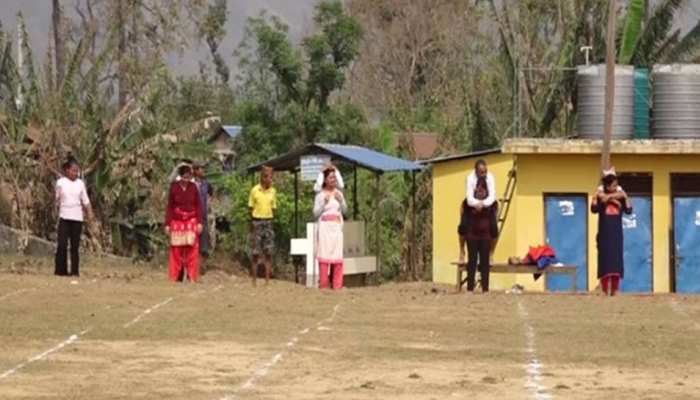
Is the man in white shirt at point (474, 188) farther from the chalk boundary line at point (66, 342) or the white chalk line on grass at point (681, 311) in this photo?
the chalk boundary line at point (66, 342)

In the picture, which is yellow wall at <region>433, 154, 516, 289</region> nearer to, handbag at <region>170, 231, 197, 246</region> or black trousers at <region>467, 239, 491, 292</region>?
handbag at <region>170, 231, 197, 246</region>

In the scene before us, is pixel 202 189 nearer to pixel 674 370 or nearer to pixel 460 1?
pixel 674 370

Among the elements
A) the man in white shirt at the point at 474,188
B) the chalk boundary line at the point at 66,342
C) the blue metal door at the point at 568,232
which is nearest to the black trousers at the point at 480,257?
the man in white shirt at the point at 474,188

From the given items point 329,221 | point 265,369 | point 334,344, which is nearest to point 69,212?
point 329,221

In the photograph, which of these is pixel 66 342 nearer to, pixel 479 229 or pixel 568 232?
pixel 479 229

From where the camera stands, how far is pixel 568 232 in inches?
1288

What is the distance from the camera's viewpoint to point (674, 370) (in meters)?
14.2

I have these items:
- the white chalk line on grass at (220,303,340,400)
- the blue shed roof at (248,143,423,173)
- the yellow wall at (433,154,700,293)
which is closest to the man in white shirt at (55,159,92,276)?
the blue shed roof at (248,143,423,173)

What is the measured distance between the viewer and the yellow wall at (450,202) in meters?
33.5

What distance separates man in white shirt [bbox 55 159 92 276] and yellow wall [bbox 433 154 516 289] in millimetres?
10416

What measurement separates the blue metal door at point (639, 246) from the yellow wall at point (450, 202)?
2216mm

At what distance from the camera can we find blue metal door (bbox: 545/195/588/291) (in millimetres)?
32500

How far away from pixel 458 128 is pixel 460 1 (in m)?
28.7

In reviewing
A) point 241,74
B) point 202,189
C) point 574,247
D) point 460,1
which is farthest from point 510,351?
point 460,1
